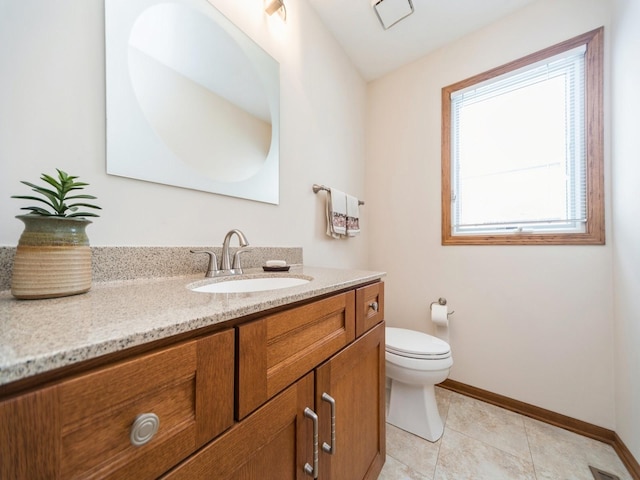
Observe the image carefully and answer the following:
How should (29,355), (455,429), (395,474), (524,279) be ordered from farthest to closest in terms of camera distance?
(524,279), (455,429), (395,474), (29,355)

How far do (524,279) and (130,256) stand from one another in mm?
1900

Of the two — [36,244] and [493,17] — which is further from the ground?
[493,17]

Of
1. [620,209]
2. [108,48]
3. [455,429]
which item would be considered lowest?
[455,429]

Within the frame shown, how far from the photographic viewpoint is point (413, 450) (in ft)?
3.79

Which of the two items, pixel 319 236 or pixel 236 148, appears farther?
pixel 319 236

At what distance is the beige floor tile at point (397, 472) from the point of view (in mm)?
1014

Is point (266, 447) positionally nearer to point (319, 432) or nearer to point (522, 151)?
point (319, 432)

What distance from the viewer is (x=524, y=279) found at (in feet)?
4.63

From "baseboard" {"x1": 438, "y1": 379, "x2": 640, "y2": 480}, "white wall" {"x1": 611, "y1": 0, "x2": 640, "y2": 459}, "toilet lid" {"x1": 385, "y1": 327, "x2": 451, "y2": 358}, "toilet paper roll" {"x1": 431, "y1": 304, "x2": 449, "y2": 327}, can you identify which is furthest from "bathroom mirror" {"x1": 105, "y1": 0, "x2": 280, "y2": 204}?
"baseboard" {"x1": 438, "y1": 379, "x2": 640, "y2": 480}

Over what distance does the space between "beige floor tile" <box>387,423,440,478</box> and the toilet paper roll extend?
63cm

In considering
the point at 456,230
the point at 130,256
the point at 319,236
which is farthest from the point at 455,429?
the point at 130,256

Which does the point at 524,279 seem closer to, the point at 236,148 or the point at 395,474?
the point at 395,474

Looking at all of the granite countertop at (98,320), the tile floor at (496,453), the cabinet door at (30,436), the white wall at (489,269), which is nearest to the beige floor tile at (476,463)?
the tile floor at (496,453)

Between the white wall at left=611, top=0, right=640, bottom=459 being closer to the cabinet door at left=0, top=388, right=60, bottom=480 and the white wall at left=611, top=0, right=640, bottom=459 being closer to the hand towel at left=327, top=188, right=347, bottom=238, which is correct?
the hand towel at left=327, top=188, right=347, bottom=238
